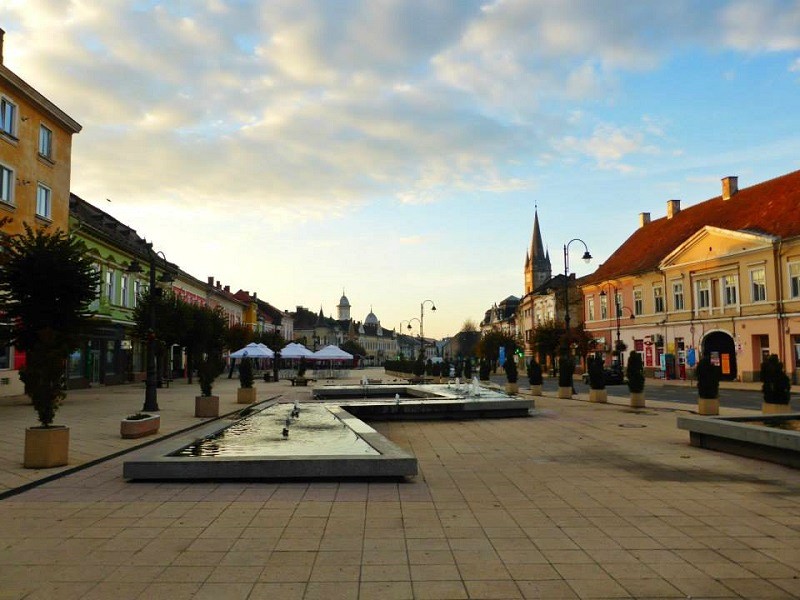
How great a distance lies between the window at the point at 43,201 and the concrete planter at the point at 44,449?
23448 millimetres

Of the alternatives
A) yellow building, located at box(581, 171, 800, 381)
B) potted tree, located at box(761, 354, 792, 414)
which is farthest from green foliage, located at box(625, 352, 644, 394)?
yellow building, located at box(581, 171, 800, 381)

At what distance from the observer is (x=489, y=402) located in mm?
18859

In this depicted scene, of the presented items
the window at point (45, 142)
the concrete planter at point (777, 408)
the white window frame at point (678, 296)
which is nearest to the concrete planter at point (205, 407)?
the concrete planter at point (777, 408)

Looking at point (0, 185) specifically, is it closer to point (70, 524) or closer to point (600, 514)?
point (70, 524)

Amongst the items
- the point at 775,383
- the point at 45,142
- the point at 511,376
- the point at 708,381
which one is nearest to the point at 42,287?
the point at 45,142

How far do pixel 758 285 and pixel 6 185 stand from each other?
41.0 m

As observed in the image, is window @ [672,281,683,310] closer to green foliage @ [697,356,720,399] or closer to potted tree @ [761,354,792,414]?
green foliage @ [697,356,720,399]

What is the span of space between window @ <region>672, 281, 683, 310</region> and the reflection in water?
120 feet

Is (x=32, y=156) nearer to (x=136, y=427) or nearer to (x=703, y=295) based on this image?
(x=136, y=427)

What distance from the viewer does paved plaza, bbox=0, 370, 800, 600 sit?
16.8ft

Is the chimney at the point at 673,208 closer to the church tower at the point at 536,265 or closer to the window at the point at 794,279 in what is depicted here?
the window at the point at 794,279

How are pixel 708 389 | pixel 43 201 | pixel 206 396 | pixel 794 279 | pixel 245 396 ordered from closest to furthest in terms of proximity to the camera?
pixel 708 389 < pixel 206 396 < pixel 245 396 < pixel 43 201 < pixel 794 279

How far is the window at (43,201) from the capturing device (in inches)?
1191

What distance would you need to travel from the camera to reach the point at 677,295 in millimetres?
46438
